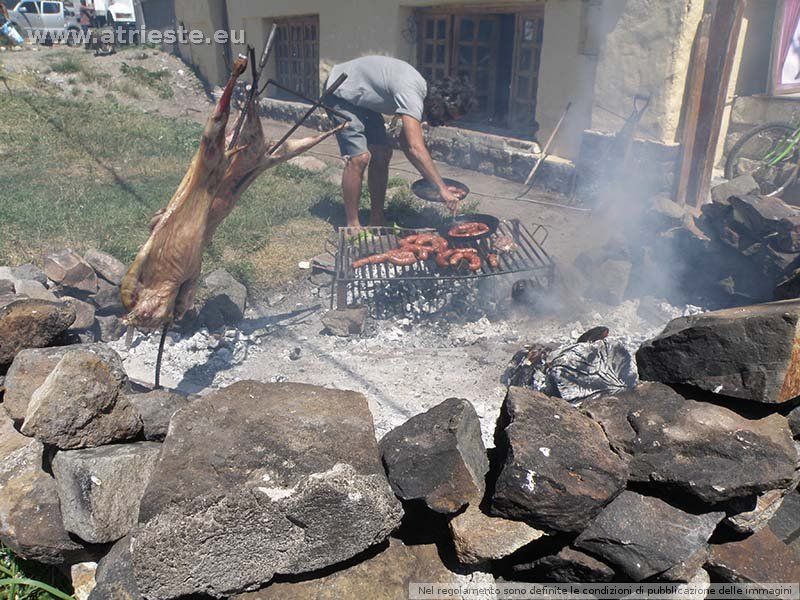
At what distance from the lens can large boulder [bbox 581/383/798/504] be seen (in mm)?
2078

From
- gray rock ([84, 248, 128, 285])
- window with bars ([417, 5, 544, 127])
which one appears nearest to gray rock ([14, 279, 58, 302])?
gray rock ([84, 248, 128, 285])

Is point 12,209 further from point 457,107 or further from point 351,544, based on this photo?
point 351,544

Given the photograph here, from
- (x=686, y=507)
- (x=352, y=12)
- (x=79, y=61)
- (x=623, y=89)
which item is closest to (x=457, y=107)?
(x=623, y=89)

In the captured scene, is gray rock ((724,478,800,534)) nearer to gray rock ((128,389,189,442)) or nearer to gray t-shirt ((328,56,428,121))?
gray rock ((128,389,189,442))

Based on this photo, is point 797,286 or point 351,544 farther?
point 797,286

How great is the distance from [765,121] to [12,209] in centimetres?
1028

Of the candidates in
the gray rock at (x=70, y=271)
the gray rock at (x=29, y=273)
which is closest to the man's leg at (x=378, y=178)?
the gray rock at (x=70, y=271)

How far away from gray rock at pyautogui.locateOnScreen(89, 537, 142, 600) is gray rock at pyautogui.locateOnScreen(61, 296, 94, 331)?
314cm

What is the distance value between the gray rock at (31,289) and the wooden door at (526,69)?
7771mm

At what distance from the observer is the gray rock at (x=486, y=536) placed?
6.73 feet

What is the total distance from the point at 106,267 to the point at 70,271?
33 centimetres

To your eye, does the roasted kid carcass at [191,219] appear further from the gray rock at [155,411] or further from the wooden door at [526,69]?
the wooden door at [526,69]

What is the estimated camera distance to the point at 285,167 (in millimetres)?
9672

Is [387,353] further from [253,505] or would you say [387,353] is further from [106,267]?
[253,505]
